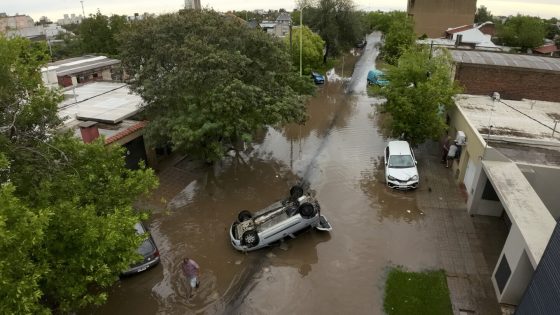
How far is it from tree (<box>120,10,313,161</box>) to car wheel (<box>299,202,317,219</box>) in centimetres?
406

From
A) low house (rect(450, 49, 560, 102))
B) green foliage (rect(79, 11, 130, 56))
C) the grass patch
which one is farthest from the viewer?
green foliage (rect(79, 11, 130, 56))

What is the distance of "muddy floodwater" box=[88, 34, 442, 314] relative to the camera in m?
11.1

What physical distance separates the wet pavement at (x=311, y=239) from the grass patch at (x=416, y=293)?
10.2 inches

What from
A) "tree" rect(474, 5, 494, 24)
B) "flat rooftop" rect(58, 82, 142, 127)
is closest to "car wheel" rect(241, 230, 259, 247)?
"flat rooftop" rect(58, 82, 142, 127)

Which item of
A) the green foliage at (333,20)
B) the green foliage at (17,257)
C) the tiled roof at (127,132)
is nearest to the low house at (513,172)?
the green foliage at (17,257)

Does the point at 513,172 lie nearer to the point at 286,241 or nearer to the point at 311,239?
the point at 311,239

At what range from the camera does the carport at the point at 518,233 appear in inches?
364

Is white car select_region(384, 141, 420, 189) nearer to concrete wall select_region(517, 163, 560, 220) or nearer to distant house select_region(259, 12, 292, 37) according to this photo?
concrete wall select_region(517, 163, 560, 220)

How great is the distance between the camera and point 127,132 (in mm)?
16688

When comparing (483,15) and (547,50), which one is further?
(483,15)

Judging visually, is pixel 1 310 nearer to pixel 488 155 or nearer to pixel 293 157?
pixel 488 155

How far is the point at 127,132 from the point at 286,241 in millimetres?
8524

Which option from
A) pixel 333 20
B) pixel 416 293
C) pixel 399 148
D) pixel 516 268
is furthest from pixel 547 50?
pixel 416 293

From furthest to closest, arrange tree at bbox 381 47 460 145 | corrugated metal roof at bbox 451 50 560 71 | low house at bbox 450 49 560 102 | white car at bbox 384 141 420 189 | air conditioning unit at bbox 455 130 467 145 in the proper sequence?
1. corrugated metal roof at bbox 451 50 560 71
2. low house at bbox 450 49 560 102
3. tree at bbox 381 47 460 145
4. white car at bbox 384 141 420 189
5. air conditioning unit at bbox 455 130 467 145
